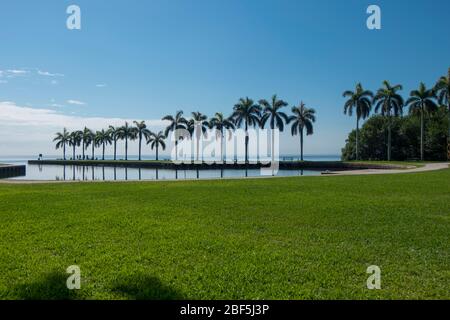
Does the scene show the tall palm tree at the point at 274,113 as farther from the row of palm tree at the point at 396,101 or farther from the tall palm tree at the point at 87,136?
the tall palm tree at the point at 87,136

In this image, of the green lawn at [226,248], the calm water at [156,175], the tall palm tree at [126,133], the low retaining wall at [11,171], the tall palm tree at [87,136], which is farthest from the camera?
the tall palm tree at [87,136]

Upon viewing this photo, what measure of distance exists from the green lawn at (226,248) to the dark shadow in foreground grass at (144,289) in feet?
0.05

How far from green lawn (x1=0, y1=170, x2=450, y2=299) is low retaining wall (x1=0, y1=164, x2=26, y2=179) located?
29.1 metres

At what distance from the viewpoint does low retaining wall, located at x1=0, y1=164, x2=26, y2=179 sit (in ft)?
117

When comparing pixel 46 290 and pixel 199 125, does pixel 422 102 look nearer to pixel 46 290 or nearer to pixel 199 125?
pixel 199 125

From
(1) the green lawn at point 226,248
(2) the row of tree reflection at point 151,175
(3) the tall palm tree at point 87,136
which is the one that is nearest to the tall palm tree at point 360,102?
(2) the row of tree reflection at point 151,175

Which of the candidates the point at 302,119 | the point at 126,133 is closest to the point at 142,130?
the point at 126,133

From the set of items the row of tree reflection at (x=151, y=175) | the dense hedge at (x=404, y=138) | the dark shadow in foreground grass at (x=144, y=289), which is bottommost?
the row of tree reflection at (x=151, y=175)

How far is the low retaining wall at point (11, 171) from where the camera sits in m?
35.8

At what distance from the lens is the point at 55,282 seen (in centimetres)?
463

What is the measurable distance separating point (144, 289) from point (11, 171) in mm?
40616

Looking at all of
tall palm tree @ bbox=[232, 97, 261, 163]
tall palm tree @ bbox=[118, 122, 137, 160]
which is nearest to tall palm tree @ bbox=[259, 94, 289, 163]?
tall palm tree @ bbox=[232, 97, 261, 163]
